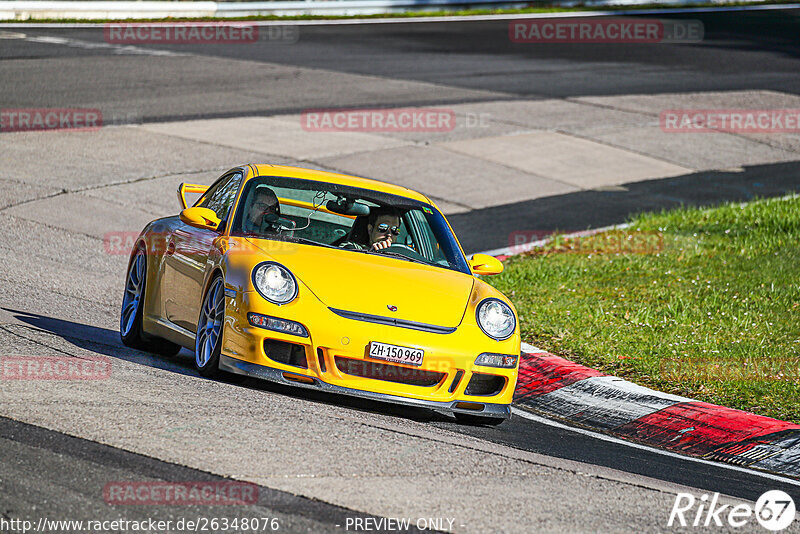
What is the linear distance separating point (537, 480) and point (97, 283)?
6.35 m

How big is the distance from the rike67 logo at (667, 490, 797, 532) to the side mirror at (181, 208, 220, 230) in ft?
11.9

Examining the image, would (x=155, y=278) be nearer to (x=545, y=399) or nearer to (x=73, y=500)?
(x=545, y=399)

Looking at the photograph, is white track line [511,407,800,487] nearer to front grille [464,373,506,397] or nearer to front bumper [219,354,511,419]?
front grille [464,373,506,397]

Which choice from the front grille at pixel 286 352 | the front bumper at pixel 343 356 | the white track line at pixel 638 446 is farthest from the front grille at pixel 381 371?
the white track line at pixel 638 446

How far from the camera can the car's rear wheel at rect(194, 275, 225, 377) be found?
23.2ft

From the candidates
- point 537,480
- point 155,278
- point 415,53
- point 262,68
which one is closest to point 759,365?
point 537,480

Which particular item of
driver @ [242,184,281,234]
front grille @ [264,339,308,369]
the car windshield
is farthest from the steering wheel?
front grille @ [264,339,308,369]

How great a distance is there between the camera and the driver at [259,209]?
786 cm

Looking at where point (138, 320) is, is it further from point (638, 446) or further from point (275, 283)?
point (638, 446)

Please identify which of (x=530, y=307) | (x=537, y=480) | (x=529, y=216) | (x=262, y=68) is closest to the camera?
(x=537, y=480)

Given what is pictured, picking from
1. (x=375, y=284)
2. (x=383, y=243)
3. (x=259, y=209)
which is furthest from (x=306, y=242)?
(x=375, y=284)

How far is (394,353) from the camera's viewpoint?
6.82 metres

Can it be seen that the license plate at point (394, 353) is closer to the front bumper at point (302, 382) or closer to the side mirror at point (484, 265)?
the front bumper at point (302, 382)

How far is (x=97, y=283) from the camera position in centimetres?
1102
